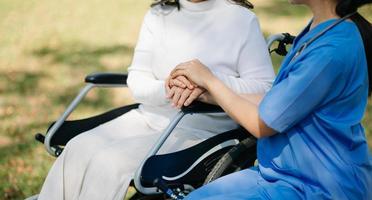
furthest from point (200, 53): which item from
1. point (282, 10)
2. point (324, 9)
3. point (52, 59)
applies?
point (282, 10)

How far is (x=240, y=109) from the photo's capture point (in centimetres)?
225

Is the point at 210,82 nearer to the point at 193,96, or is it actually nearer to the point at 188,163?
the point at 193,96

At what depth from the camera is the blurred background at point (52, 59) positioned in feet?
14.3

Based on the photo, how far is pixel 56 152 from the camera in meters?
3.05

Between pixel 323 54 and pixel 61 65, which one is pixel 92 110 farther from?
pixel 323 54

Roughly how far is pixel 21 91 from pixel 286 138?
12.0 ft

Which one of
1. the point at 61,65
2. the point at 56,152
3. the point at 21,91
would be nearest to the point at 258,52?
the point at 56,152

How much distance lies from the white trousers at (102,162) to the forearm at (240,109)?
0.54m

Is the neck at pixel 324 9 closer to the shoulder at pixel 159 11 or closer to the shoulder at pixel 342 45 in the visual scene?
the shoulder at pixel 342 45

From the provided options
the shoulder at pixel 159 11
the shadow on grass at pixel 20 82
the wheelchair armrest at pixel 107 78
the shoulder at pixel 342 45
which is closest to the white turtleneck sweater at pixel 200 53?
the shoulder at pixel 159 11

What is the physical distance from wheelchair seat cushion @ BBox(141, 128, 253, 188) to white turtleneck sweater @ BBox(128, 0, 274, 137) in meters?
0.15

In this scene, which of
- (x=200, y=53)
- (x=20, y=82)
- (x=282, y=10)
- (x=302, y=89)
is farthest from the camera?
(x=282, y=10)

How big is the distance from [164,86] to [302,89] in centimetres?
101

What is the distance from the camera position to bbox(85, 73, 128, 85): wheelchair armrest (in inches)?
123
